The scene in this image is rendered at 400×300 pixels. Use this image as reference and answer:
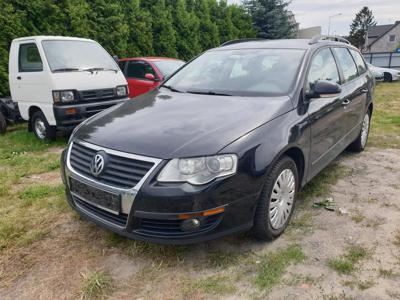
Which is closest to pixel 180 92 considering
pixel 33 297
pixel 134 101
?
pixel 134 101

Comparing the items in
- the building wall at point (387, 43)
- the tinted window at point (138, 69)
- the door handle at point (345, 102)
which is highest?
the tinted window at point (138, 69)

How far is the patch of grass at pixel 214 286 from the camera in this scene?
7.65 feet

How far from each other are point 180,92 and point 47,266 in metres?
1.96

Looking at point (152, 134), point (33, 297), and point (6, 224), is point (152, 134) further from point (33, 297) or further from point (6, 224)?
point (6, 224)

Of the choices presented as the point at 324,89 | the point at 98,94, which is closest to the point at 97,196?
the point at 324,89

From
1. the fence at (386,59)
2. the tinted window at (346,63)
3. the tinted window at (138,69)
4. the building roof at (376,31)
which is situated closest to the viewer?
the tinted window at (346,63)

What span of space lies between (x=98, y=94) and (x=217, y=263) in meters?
4.38

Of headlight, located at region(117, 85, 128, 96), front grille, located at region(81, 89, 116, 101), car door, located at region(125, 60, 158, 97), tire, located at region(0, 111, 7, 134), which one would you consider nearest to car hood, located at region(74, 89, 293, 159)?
front grille, located at region(81, 89, 116, 101)

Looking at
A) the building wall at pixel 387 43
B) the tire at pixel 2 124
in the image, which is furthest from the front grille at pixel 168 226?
the building wall at pixel 387 43

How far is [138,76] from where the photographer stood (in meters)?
8.23

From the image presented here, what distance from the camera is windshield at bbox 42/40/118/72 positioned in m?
5.90

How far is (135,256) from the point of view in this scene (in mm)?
2725

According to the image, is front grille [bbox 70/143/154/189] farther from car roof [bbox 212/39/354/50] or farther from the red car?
the red car

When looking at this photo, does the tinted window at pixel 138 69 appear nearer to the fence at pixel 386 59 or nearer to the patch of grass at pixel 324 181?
the patch of grass at pixel 324 181
